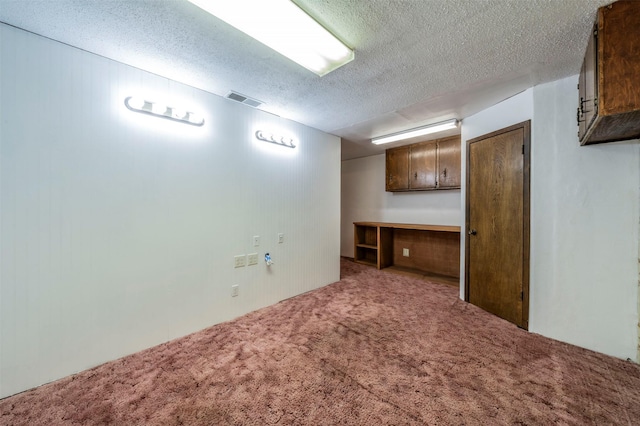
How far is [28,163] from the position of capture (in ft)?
5.16

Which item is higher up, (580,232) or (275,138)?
(275,138)

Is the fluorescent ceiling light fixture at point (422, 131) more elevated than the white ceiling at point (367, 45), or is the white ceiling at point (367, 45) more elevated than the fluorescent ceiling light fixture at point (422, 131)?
the white ceiling at point (367, 45)

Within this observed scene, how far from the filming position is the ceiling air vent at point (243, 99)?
240 cm

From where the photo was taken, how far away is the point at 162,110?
2047 millimetres

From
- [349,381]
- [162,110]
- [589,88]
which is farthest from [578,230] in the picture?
[162,110]

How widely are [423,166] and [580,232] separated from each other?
2405 millimetres

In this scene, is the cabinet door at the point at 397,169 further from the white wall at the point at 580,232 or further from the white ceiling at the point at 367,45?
the white wall at the point at 580,232

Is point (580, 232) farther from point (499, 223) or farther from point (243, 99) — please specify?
point (243, 99)

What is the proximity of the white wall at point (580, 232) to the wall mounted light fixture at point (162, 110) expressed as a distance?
10.6 ft

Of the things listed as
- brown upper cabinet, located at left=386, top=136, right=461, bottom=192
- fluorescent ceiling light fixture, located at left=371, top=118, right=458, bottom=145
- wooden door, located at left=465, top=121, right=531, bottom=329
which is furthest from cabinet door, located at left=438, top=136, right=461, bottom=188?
wooden door, located at left=465, top=121, right=531, bottom=329

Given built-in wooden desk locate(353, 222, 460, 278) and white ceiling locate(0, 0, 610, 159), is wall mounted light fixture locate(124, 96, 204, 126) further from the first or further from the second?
built-in wooden desk locate(353, 222, 460, 278)

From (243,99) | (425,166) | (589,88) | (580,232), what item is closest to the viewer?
(589,88)

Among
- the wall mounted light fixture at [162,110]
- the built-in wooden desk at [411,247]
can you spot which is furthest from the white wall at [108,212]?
the built-in wooden desk at [411,247]

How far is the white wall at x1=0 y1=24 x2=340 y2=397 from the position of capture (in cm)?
155
